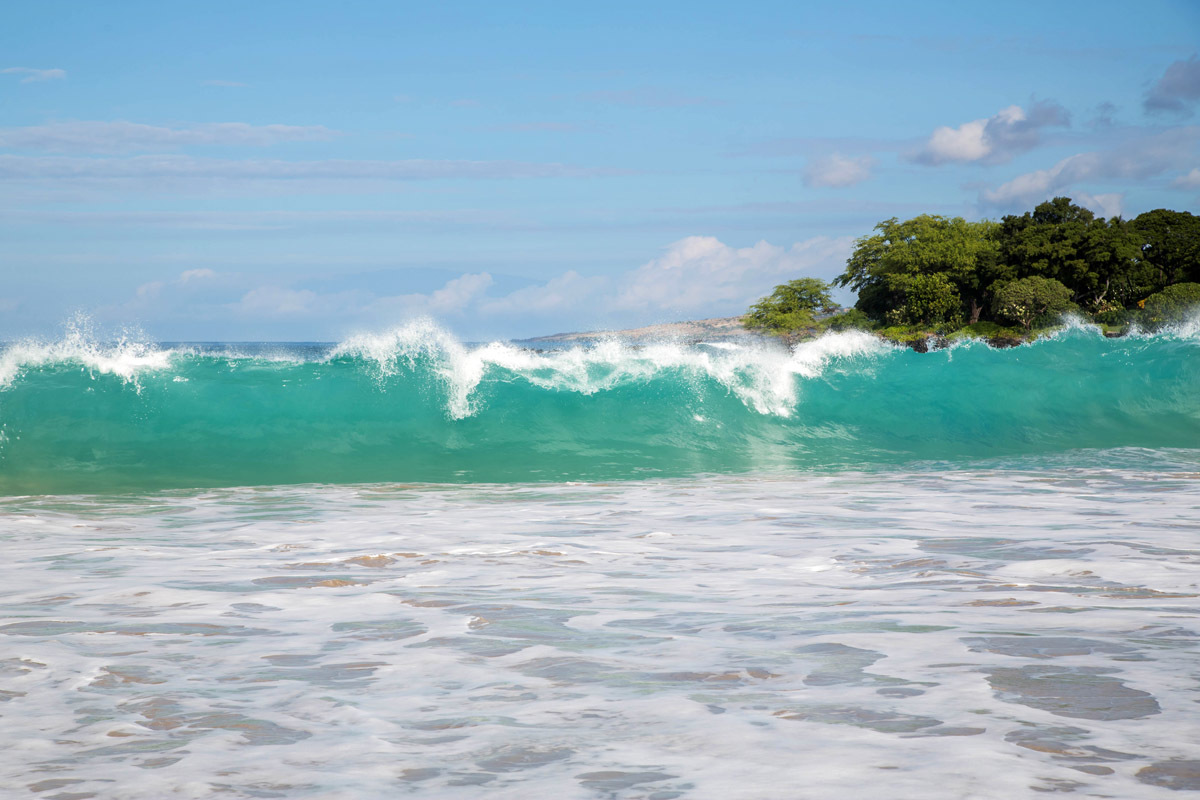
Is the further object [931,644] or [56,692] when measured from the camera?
[931,644]

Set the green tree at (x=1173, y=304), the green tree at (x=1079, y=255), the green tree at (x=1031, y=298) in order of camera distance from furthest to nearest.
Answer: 1. the green tree at (x=1079, y=255)
2. the green tree at (x=1031, y=298)
3. the green tree at (x=1173, y=304)

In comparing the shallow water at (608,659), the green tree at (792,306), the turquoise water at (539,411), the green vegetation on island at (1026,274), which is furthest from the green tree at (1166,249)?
the shallow water at (608,659)

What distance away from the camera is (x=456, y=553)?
618cm

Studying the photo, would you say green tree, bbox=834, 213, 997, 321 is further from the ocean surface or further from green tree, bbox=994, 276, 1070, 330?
the ocean surface

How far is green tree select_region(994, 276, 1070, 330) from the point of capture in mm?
69812

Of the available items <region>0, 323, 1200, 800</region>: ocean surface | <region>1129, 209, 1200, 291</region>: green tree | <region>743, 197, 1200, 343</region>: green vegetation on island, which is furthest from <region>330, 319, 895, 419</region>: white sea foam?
<region>1129, 209, 1200, 291</region>: green tree

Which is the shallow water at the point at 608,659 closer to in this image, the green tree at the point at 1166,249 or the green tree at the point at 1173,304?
the green tree at the point at 1173,304

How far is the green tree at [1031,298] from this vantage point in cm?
6981

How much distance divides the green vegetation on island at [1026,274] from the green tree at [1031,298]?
0.24 feet

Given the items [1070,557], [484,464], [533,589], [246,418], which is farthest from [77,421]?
[1070,557]

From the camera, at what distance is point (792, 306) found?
331 feet

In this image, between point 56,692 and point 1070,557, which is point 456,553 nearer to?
point 56,692

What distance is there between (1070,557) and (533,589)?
10.4 feet

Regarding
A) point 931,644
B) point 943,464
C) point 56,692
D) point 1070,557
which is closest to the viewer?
point 56,692
